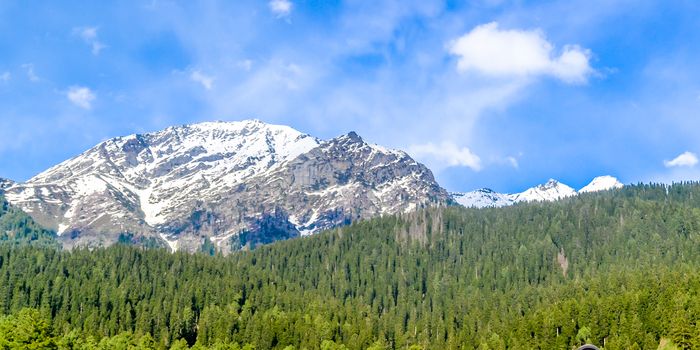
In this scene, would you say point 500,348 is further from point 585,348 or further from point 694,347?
point 585,348

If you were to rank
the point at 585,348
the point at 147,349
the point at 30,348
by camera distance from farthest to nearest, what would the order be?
the point at 147,349 < the point at 30,348 < the point at 585,348

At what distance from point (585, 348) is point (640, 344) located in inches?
6468

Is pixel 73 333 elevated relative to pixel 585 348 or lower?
elevated

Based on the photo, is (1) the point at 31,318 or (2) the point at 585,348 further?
(1) the point at 31,318

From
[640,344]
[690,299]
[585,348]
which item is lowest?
[585,348]

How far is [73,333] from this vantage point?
193875mm

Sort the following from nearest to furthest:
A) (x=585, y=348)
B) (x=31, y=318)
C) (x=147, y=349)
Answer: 1. (x=585, y=348)
2. (x=31, y=318)
3. (x=147, y=349)

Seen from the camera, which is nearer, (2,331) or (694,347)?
(2,331)

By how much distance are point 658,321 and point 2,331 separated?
158m

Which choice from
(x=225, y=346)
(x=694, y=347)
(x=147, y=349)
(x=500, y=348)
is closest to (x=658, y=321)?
(x=694, y=347)

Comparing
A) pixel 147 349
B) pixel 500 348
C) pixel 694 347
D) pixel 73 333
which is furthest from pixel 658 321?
pixel 73 333

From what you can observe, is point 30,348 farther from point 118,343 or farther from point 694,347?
point 694,347

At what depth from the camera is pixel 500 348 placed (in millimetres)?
199750

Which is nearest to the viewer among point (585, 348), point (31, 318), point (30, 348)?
point (585, 348)
